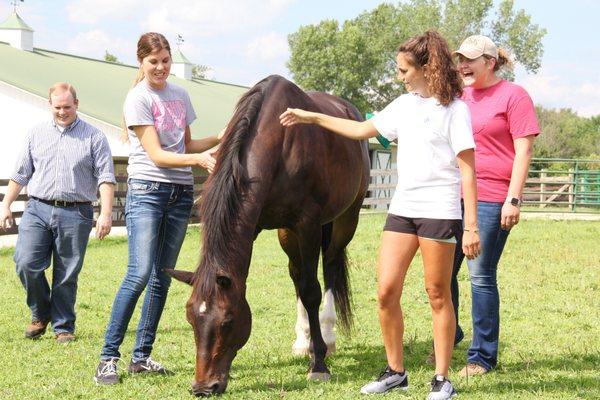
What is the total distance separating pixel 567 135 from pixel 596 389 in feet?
223

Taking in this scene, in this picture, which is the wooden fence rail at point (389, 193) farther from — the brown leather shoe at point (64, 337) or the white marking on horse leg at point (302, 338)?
the white marking on horse leg at point (302, 338)

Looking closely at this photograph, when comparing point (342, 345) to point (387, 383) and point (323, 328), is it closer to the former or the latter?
point (323, 328)

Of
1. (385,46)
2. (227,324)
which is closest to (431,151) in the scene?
(227,324)

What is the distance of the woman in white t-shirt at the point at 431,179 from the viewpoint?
4.20 meters

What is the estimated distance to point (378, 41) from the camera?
67.7 metres

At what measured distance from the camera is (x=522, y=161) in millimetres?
4789

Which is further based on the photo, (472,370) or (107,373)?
(472,370)

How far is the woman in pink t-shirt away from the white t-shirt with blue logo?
2.27ft

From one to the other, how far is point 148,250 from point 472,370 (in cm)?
213

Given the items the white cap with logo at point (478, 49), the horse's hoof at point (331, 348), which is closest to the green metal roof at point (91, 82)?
the horse's hoof at point (331, 348)

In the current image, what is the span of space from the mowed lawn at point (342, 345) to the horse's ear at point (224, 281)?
641mm

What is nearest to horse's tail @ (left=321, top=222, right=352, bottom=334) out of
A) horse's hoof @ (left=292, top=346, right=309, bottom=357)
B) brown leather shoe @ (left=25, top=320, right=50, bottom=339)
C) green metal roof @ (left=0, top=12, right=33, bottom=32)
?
horse's hoof @ (left=292, top=346, right=309, bottom=357)

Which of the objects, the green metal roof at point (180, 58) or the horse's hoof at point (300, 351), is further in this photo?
the green metal roof at point (180, 58)

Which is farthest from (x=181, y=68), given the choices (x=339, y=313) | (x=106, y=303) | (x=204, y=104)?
(x=339, y=313)
